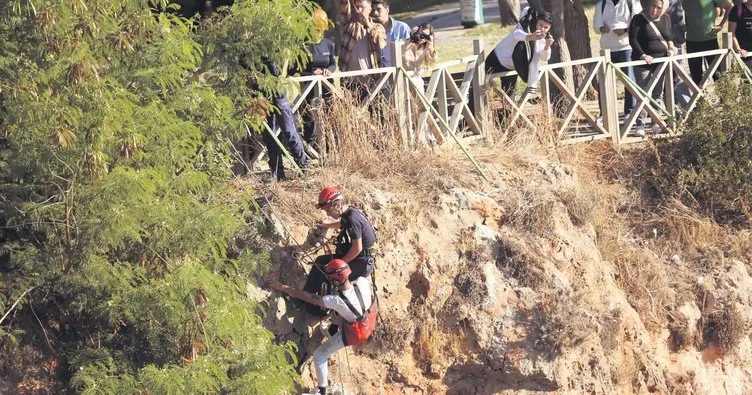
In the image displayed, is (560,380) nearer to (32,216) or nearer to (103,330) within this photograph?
(103,330)

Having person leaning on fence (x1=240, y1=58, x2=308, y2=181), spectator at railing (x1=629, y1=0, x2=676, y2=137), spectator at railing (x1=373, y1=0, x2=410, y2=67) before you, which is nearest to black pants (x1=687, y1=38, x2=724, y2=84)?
spectator at railing (x1=629, y1=0, x2=676, y2=137)

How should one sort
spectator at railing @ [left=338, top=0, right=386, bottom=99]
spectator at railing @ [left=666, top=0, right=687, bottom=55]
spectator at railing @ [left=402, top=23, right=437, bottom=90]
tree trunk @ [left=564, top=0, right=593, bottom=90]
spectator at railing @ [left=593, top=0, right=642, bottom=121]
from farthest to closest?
tree trunk @ [left=564, top=0, right=593, bottom=90]
spectator at railing @ [left=666, top=0, right=687, bottom=55]
spectator at railing @ [left=593, top=0, right=642, bottom=121]
spectator at railing @ [left=402, top=23, right=437, bottom=90]
spectator at railing @ [left=338, top=0, right=386, bottom=99]

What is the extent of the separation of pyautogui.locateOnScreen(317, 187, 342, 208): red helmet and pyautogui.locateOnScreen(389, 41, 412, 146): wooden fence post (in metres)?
2.03

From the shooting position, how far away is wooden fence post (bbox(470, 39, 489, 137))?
14688mm

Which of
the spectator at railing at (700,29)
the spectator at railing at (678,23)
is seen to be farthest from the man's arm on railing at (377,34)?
the spectator at railing at (700,29)

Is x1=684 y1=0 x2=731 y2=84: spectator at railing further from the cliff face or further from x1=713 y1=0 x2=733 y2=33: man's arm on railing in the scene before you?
the cliff face

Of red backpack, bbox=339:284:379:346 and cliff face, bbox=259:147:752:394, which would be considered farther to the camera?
cliff face, bbox=259:147:752:394

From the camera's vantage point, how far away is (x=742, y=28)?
16.6 m

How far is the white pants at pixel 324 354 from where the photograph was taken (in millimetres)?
12297

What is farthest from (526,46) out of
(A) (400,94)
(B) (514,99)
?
(A) (400,94)

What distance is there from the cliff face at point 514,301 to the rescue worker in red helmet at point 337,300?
440 millimetres

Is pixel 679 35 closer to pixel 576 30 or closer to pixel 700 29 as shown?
pixel 700 29

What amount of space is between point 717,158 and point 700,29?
217 cm

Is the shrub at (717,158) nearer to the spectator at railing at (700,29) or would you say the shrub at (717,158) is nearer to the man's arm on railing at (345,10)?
the spectator at railing at (700,29)
